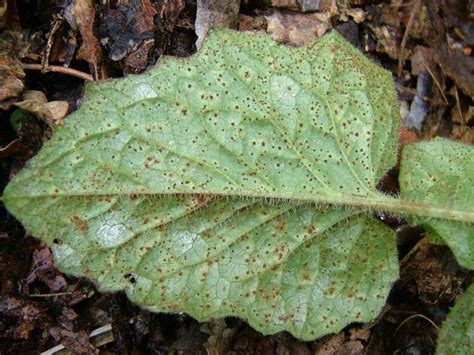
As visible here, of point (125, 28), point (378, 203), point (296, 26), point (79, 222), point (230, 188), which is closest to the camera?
point (79, 222)

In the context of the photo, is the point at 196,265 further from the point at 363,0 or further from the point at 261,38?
the point at 363,0

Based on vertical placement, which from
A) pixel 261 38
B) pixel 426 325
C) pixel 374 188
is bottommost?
pixel 426 325

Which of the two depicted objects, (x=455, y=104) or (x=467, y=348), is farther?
(x=455, y=104)

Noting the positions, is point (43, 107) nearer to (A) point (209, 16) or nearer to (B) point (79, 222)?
(B) point (79, 222)

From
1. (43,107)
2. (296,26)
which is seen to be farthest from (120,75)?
(296,26)

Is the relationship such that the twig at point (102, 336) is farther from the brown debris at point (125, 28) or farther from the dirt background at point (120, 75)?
the brown debris at point (125, 28)

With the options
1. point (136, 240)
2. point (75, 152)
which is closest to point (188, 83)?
point (75, 152)
